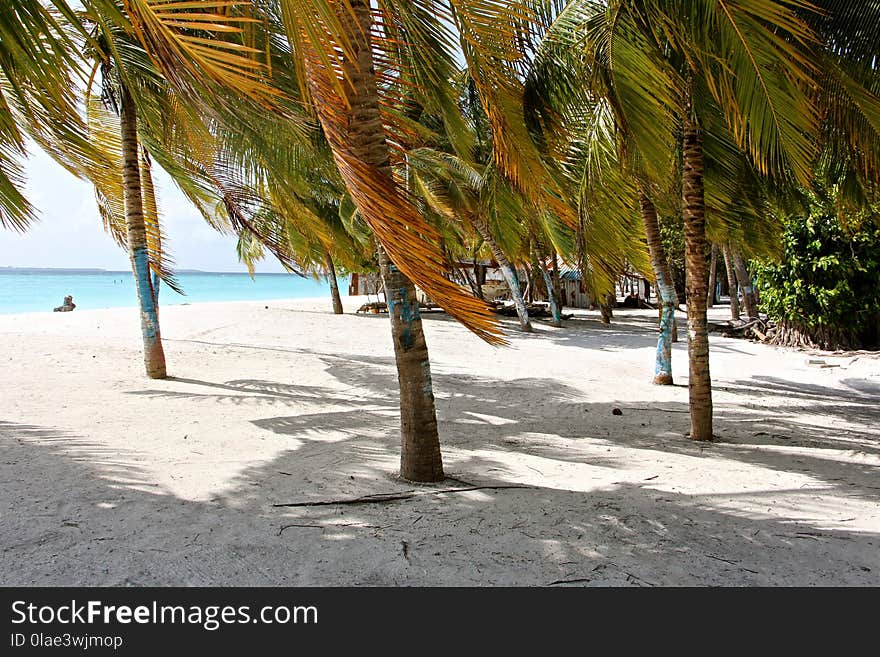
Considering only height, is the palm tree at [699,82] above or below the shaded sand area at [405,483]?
above

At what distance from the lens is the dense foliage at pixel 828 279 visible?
11930 mm

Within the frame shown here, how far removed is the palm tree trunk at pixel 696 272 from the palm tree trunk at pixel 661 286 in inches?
120

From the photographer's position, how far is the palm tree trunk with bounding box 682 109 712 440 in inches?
240

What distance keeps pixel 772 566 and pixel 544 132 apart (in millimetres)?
5171

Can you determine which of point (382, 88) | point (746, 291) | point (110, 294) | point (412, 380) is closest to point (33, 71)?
point (382, 88)

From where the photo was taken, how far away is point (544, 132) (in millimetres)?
6922

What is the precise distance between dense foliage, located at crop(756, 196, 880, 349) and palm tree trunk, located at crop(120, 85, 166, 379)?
10.8 metres

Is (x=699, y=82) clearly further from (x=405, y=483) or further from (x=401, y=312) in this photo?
(x=405, y=483)

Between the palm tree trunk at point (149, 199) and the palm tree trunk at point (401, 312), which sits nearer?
the palm tree trunk at point (401, 312)

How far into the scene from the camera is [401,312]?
13.8ft

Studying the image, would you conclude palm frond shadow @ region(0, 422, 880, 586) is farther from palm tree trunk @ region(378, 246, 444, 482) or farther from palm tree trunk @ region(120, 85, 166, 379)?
palm tree trunk @ region(120, 85, 166, 379)

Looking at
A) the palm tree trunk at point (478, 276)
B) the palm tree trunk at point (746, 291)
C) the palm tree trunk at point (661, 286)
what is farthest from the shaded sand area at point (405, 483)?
the palm tree trunk at point (478, 276)

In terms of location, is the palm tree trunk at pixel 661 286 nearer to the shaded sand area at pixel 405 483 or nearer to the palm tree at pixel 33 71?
the shaded sand area at pixel 405 483

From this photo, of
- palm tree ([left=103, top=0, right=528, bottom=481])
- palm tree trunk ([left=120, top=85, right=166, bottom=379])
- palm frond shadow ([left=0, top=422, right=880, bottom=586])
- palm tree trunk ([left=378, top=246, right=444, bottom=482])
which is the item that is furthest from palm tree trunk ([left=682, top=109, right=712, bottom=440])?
palm tree trunk ([left=120, top=85, right=166, bottom=379])
